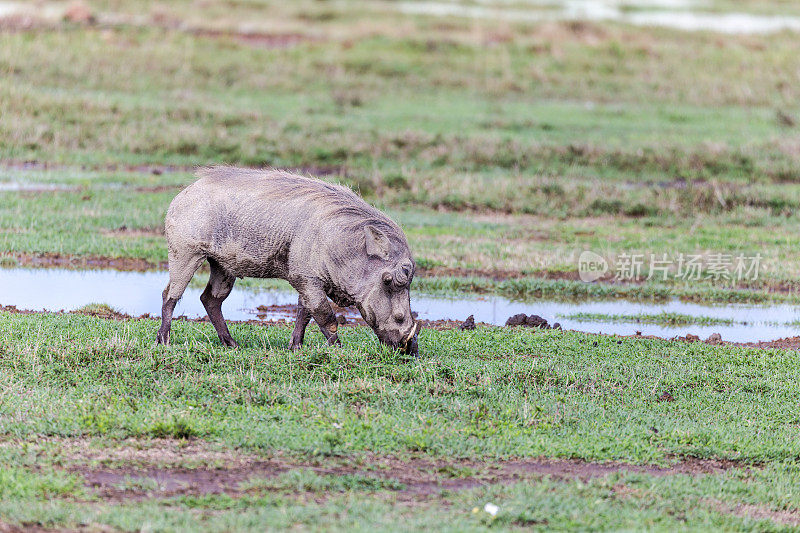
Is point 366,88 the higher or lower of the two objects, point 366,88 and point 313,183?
the lower

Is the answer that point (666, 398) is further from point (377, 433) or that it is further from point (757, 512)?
point (377, 433)

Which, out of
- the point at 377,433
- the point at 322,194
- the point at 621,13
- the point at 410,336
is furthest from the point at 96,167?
the point at 621,13

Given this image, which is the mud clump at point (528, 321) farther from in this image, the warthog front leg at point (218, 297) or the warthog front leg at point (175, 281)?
the warthog front leg at point (175, 281)

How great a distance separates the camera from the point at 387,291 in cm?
877

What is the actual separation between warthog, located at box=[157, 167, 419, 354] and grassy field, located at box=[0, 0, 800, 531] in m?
0.39

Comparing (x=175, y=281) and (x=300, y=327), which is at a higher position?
(x=175, y=281)

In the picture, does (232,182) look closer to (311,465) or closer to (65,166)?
(311,465)

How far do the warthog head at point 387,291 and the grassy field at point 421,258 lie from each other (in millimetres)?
250

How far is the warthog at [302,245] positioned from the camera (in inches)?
346

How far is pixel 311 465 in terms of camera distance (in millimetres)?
6789

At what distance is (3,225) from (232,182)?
7.04 meters

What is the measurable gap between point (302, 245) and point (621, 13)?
40.8 m

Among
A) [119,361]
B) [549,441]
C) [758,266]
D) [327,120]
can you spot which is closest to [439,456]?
[549,441]

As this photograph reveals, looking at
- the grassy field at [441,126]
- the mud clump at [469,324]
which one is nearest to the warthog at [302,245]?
the mud clump at [469,324]
